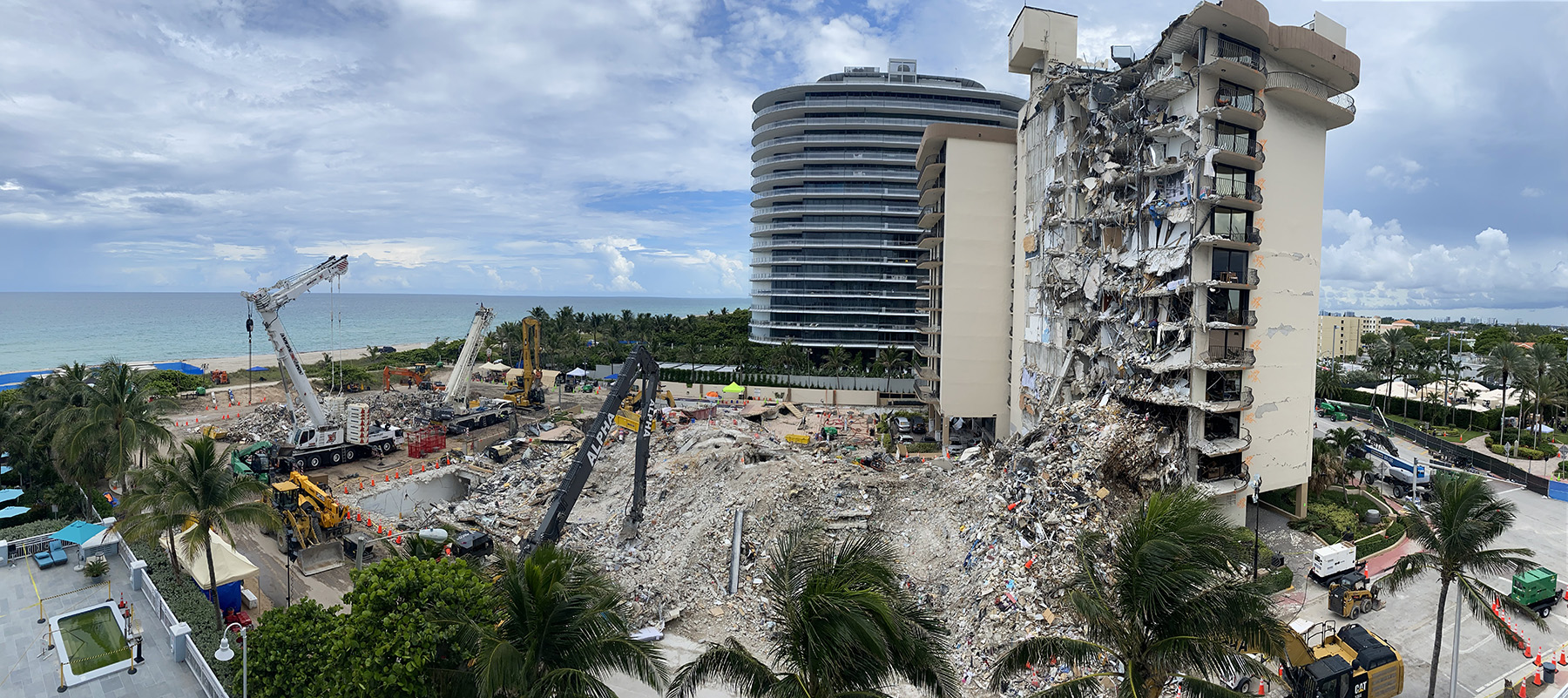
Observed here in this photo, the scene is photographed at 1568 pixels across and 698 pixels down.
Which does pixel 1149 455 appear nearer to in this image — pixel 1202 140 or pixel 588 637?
pixel 1202 140

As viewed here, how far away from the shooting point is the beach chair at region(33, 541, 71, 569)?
19.6 meters

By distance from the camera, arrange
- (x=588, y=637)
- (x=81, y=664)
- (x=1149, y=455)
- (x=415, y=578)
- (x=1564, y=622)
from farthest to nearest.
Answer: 1. (x=1149, y=455)
2. (x=1564, y=622)
3. (x=81, y=664)
4. (x=415, y=578)
5. (x=588, y=637)

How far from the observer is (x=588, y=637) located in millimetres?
9914

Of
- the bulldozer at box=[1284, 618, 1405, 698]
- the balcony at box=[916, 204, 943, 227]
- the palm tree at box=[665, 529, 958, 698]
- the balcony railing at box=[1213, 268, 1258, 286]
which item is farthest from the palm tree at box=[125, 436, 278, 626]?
the balcony at box=[916, 204, 943, 227]

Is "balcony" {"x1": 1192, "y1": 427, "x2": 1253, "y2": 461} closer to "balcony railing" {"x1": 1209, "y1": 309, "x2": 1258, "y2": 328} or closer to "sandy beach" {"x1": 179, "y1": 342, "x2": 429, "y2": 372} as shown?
"balcony railing" {"x1": 1209, "y1": 309, "x2": 1258, "y2": 328}

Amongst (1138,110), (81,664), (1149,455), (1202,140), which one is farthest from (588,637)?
(1138,110)

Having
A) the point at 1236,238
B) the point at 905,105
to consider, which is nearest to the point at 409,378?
the point at 905,105

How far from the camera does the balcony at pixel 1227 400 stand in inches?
1020

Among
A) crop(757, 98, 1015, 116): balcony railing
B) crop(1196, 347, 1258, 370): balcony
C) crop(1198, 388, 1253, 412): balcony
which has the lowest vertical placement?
crop(1198, 388, 1253, 412): balcony

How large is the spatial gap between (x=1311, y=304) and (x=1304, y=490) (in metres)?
8.17

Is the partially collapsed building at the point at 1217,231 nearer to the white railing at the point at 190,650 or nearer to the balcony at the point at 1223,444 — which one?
the balcony at the point at 1223,444

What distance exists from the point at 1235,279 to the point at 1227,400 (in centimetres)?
469

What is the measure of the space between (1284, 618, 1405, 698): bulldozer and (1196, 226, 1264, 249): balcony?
44.1 feet

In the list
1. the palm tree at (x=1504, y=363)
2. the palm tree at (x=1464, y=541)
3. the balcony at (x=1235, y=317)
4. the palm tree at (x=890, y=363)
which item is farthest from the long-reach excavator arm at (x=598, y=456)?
the palm tree at (x=1504, y=363)
